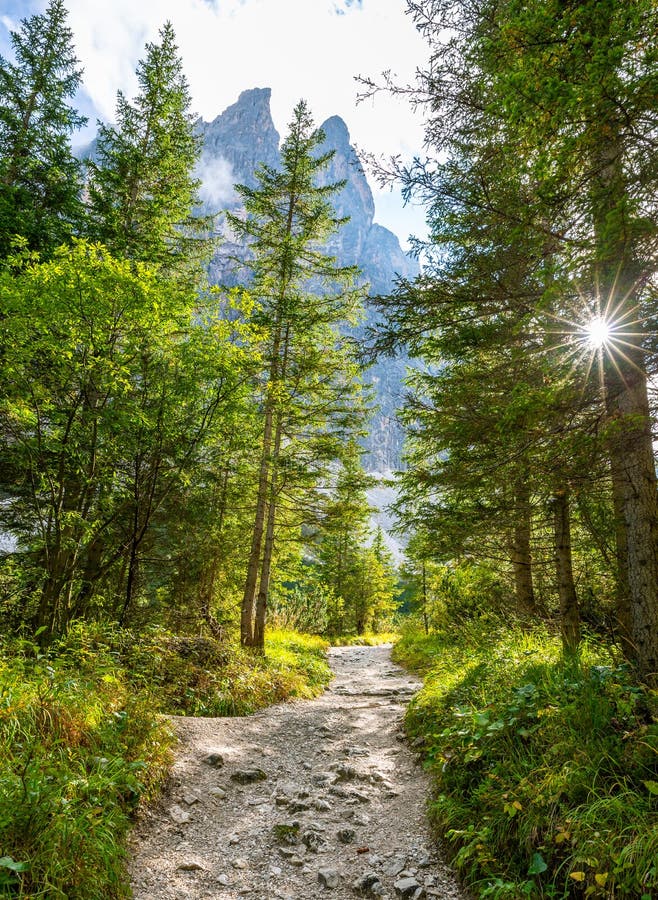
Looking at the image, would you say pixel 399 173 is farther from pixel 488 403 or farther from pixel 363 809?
pixel 363 809

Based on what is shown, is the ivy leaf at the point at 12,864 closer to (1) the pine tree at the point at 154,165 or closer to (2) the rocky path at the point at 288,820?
(2) the rocky path at the point at 288,820

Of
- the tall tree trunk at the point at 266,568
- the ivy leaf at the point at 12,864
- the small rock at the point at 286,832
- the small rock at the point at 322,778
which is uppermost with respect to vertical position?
the tall tree trunk at the point at 266,568

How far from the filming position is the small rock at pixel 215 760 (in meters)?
4.86

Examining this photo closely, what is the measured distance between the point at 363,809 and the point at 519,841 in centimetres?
183

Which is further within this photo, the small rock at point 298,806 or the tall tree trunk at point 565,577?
the tall tree trunk at point 565,577

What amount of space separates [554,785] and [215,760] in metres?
3.70

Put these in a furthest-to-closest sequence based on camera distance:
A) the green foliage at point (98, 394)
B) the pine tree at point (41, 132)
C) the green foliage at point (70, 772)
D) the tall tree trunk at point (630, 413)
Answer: the pine tree at point (41, 132), the green foliage at point (98, 394), the tall tree trunk at point (630, 413), the green foliage at point (70, 772)

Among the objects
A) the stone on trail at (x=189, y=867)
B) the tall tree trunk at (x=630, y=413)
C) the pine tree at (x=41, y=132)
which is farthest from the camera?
the pine tree at (x=41, y=132)

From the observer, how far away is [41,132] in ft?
37.1

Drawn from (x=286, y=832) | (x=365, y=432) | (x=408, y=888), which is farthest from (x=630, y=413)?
(x=365, y=432)

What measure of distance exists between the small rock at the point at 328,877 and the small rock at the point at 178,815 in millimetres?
1348

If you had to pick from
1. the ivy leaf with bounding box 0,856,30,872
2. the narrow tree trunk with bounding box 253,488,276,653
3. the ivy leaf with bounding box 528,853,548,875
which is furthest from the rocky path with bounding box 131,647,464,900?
the narrow tree trunk with bounding box 253,488,276,653

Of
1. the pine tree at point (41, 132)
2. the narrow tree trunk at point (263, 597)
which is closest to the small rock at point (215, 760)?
the narrow tree trunk at point (263, 597)

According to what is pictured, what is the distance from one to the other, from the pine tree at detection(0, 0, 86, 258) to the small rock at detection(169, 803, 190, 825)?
34.8 feet
